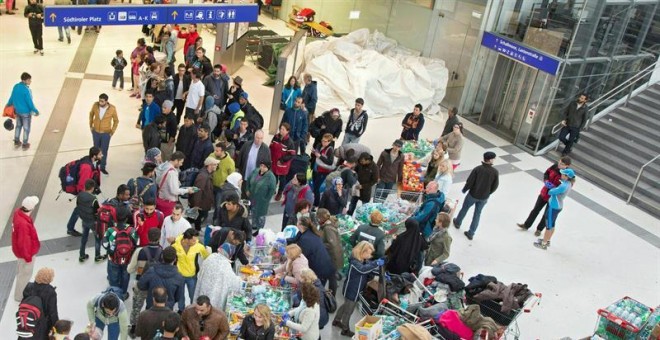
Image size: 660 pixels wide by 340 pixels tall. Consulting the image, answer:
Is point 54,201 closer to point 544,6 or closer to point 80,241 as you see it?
point 80,241

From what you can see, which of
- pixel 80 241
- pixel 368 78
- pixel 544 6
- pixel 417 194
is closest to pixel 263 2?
pixel 368 78

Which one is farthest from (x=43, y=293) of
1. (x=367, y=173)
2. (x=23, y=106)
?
(x=23, y=106)

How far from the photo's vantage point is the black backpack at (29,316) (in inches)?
260

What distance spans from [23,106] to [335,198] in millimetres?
6164

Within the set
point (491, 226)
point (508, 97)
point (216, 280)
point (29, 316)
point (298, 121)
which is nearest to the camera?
point (29, 316)

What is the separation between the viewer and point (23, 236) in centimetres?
782

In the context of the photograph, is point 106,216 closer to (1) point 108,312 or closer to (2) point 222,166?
(1) point 108,312

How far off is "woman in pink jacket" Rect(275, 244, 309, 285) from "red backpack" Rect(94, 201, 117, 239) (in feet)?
7.40

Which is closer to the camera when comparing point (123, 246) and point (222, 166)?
point (123, 246)

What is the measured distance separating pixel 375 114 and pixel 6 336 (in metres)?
11.4

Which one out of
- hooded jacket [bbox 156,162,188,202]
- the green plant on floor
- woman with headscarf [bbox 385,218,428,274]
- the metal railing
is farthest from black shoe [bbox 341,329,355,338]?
the green plant on floor

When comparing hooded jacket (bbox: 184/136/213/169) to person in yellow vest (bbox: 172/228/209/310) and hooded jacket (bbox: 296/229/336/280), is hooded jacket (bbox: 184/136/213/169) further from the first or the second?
person in yellow vest (bbox: 172/228/209/310)

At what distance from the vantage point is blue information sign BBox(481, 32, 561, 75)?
15773 millimetres

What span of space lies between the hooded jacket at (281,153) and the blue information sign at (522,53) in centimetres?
777
